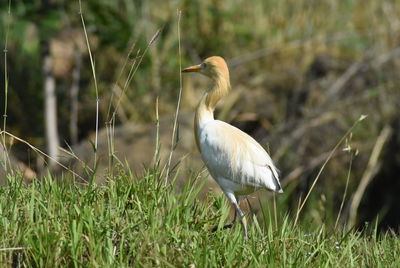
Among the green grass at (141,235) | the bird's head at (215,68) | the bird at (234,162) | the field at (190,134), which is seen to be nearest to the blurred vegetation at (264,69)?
the field at (190,134)

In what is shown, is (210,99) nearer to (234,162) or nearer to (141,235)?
(234,162)

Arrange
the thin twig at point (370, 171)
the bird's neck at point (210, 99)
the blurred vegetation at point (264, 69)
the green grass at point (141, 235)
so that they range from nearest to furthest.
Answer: the green grass at point (141, 235) → the bird's neck at point (210, 99) → the thin twig at point (370, 171) → the blurred vegetation at point (264, 69)

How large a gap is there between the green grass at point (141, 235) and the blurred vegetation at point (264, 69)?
10.8ft

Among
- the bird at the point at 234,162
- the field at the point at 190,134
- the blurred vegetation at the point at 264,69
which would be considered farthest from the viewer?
the blurred vegetation at the point at 264,69

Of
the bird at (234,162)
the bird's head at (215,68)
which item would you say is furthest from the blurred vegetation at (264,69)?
the bird at (234,162)

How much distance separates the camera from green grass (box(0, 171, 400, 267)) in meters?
3.64

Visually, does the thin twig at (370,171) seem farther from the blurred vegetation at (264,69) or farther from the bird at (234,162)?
the bird at (234,162)

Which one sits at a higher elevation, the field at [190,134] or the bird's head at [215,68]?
the bird's head at [215,68]

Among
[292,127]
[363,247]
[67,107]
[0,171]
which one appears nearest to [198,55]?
[67,107]

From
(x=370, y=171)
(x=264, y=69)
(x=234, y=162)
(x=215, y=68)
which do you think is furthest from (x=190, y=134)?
(x=234, y=162)

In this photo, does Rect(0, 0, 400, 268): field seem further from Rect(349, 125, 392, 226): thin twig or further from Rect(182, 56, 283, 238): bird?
Rect(182, 56, 283, 238): bird

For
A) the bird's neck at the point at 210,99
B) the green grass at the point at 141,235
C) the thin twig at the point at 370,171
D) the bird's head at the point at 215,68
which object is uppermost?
the bird's head at the point at 215,68

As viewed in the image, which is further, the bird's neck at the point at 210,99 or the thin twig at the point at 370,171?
the thin twig at the point at 370,171

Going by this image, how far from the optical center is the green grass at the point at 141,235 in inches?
143
